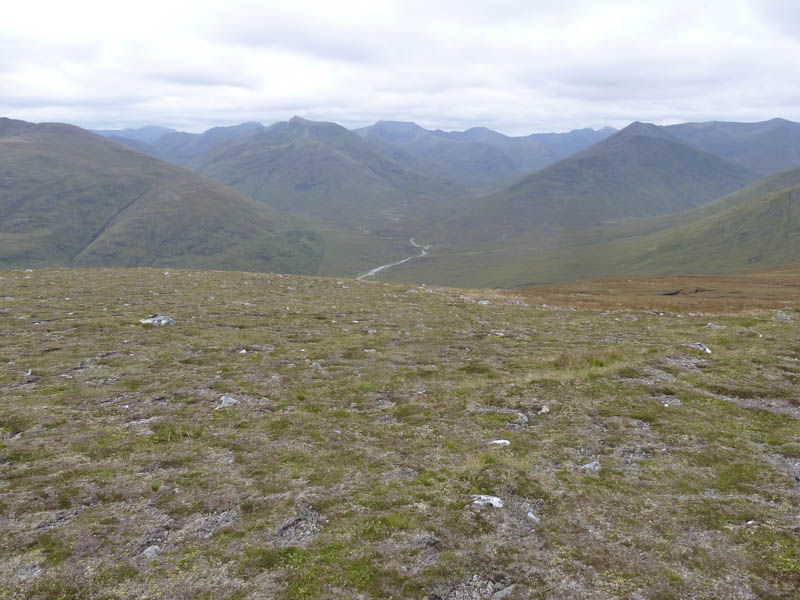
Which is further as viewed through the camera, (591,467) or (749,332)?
(749,332)

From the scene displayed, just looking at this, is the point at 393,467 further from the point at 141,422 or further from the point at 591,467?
the point at 141,422

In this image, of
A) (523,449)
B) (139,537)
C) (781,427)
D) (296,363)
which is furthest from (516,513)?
(296,363)

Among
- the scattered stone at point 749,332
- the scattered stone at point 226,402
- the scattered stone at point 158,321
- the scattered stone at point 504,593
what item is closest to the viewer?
the scattered stone at point 504,593

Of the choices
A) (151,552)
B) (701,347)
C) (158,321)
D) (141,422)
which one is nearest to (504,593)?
(151,552)

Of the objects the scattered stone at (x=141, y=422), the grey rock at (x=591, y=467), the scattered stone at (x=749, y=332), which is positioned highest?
the scattered stone at (x=749, y=332)

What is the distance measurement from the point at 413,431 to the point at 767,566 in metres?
9.61

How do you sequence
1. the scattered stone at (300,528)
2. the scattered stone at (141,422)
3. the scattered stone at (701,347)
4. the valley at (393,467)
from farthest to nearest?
the scattered stone at (701,347) → the scattered stone at (141,422) → the scattered stone at (300,528) → the valley at (393,467)

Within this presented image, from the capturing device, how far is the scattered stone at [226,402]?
17.6 meters

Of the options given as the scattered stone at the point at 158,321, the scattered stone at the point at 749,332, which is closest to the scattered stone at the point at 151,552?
the scattered stone at the point at 158,321

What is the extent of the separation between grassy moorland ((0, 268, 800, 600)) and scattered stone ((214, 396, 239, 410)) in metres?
0.44

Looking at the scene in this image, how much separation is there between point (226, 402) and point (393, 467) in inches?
329

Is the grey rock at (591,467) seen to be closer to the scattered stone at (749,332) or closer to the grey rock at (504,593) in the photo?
the grey rock at (504,593)

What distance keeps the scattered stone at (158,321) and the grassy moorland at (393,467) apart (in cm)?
324

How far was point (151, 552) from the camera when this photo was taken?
929 centimetres
